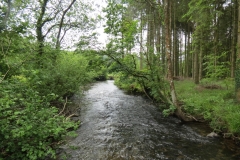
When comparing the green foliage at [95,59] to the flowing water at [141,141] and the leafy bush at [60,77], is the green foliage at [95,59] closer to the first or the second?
the leafy bush at [60,77]

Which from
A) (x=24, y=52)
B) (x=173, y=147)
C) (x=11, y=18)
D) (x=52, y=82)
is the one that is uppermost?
(x=11, y=18)

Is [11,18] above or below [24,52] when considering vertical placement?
above

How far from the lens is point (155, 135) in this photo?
597 cm

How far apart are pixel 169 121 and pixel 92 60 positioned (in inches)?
234

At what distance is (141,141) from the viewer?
5.43m

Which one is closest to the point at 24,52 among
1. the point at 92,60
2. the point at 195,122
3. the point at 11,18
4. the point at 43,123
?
the point at 11,18

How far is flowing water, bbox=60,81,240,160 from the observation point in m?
4.47

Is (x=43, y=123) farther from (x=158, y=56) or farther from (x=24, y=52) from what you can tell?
(x=158, y=56)

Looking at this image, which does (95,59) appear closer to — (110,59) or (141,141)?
(110,59)

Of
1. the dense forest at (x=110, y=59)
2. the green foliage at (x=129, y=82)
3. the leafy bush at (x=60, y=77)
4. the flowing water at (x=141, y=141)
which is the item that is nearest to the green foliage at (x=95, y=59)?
the dense forest at (x=110, y=59)

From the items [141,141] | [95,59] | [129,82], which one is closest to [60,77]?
[95,59]

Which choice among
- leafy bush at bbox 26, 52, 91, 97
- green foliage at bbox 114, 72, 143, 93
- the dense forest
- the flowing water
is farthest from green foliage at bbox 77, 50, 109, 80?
the flowing water

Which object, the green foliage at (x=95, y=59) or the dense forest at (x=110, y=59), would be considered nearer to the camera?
the dense forest at (x=110, y=59)

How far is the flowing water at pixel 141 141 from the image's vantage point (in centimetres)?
447
